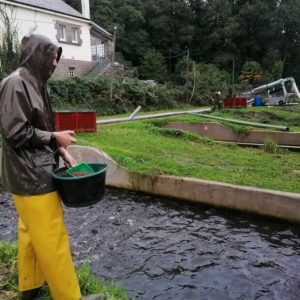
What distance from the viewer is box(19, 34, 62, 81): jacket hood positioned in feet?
8.61

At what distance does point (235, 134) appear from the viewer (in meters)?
13.6

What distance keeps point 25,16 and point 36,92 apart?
23.2 metres

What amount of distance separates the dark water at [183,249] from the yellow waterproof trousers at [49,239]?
1669mm

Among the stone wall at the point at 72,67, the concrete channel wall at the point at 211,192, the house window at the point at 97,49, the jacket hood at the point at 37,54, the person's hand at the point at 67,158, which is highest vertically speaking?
the house window at the point at 97,49

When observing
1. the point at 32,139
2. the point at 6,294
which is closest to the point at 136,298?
the point at 6,294

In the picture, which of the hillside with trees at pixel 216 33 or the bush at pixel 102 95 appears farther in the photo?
the hillside with trees at pixel 216 33

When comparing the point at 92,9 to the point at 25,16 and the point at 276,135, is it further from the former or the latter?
the point at 276,135

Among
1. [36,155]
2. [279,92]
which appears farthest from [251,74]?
[36,155]

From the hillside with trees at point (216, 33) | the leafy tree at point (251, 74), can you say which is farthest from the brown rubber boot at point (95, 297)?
the hillside with trees at point (216, 33)

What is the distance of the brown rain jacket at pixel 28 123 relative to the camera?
245 centimetres

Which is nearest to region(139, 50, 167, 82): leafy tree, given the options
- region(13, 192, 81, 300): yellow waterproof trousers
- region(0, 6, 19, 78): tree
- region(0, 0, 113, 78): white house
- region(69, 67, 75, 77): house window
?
region(0, 0, 113, 78): white house

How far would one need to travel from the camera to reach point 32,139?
2.50 metres

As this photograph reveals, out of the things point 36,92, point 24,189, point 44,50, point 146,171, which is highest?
point 44,50

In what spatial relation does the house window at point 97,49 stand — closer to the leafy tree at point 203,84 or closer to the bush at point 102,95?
the leafy tree at point 203,84
